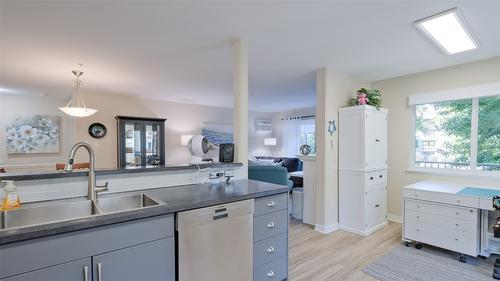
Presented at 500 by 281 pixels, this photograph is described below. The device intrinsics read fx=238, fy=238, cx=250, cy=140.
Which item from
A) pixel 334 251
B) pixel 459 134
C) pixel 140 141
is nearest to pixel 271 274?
pixel 334 251

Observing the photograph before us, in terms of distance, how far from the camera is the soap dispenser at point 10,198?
1.25 meters

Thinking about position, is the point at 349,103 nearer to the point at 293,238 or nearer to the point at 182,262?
the point at 293,238

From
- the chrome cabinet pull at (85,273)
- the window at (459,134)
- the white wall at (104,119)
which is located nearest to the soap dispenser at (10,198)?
the chrome cabinet pull at (85,273)

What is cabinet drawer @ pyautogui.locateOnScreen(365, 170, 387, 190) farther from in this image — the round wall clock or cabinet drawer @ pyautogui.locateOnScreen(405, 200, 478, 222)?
the round wall clock

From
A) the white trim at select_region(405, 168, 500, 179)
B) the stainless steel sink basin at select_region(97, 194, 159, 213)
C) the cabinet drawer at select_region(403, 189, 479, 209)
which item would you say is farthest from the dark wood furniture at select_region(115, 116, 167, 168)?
the white trim at select_region(405, 168, 500, 179)

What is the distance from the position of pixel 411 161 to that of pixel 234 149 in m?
3.05

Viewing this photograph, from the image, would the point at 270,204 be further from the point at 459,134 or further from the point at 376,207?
the point at 459,134

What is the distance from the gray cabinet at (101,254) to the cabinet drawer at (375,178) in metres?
2.85

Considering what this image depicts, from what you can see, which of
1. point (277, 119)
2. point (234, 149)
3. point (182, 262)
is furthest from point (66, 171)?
point (277, 119)

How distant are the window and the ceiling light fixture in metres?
0.95

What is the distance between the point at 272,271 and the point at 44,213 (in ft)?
5.29

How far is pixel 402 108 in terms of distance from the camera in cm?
382

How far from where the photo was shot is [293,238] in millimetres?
3145

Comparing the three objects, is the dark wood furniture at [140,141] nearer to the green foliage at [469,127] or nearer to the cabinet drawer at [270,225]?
the cabinet drawer at [270,225]
